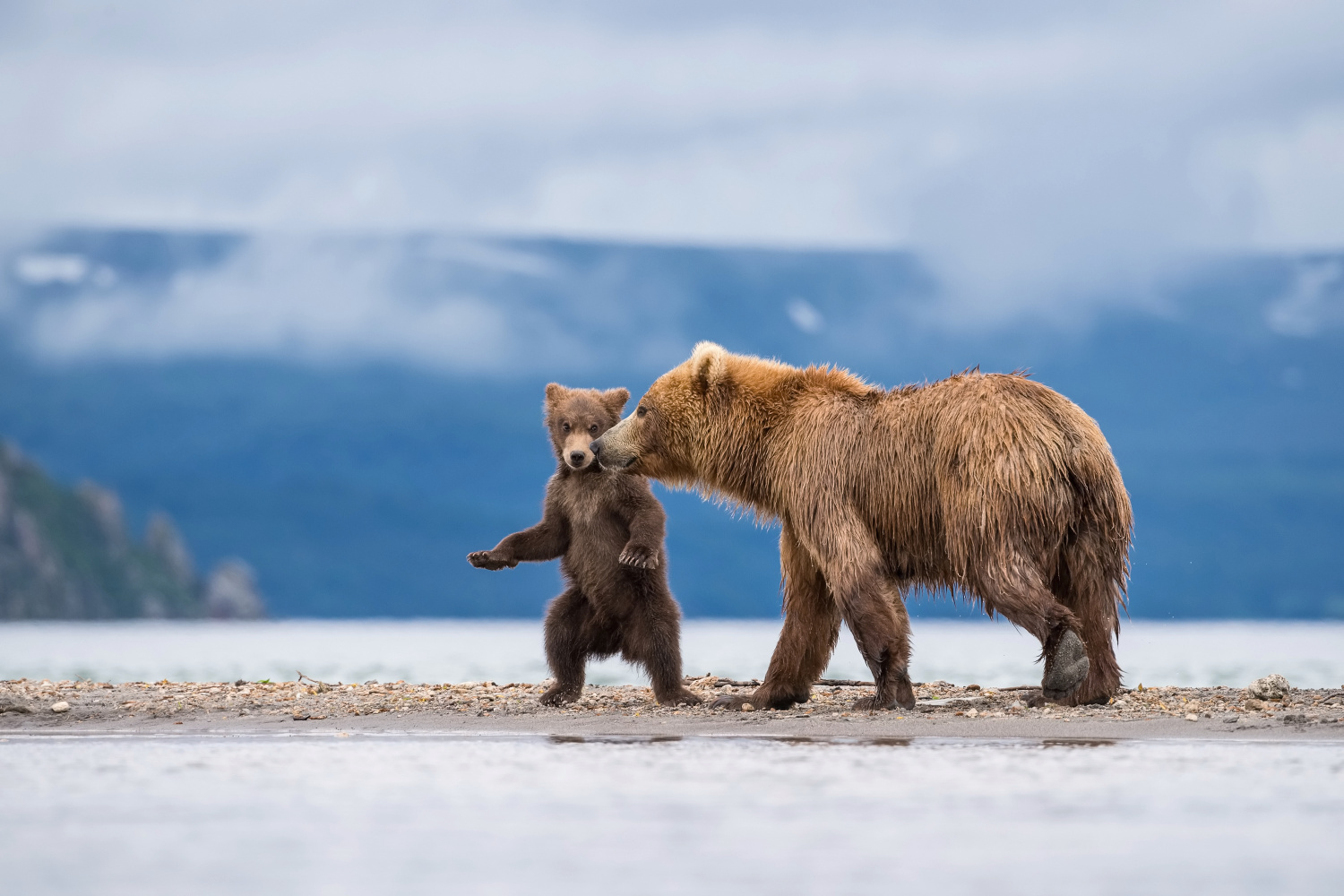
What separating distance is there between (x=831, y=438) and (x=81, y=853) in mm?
5525

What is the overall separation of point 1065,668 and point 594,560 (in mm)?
2927

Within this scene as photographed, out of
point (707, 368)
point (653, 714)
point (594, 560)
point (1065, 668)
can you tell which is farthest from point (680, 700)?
point (1065, 668)

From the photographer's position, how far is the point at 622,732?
27.7 ft

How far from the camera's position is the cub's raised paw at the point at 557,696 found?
10.1m

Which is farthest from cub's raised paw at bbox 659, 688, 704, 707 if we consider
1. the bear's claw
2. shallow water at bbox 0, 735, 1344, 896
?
shallow water at bbox 0, 735, 1344, 896

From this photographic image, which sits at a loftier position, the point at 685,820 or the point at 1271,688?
the point at 1271,688

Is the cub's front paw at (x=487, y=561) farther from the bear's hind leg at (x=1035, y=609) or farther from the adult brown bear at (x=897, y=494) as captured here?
the bear's hind leg at (x=1035, y=609)

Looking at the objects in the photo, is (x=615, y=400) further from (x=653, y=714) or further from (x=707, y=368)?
(x=653, y=714)

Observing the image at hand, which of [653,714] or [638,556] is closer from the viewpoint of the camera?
[653,714]

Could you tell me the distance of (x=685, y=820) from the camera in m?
5.18

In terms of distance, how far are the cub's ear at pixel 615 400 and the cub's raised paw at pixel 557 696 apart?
180cm

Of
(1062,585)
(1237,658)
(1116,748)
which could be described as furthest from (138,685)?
(1237,658)

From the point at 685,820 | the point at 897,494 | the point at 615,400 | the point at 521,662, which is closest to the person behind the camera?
the point at 685,820

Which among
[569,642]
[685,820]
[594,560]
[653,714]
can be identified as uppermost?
[594,560]
